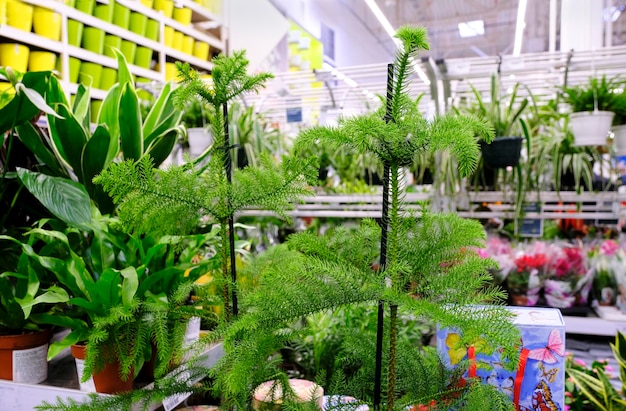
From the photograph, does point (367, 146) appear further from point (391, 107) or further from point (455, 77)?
point (455, 77)

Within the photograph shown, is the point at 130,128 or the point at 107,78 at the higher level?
the point at 107,78

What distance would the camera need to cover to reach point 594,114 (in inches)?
70.6

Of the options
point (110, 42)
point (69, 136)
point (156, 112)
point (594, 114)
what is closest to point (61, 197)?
point (69, 136)

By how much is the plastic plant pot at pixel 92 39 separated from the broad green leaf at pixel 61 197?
3.21 m

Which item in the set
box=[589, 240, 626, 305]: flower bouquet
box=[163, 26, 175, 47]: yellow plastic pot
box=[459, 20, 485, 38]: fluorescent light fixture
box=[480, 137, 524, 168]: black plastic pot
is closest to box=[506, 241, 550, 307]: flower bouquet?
box=[589, 240, 626, 305]: flower bouquet

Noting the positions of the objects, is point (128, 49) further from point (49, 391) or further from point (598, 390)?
point (598, 390)

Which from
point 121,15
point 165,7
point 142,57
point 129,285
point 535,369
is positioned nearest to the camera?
point 535,369

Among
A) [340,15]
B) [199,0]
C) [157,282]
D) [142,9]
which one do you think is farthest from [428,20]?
[157,282]

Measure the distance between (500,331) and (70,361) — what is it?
0.97 meters

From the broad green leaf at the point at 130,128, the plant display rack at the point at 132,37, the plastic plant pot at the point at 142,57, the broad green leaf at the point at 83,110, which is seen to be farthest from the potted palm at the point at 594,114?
the plastic plant pot at the point at 142,57

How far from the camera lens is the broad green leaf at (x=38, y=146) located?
3.66ft

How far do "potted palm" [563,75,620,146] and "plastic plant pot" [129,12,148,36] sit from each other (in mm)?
3562

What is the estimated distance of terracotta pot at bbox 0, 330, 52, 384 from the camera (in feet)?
3.06

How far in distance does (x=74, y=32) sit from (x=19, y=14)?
1.65 feet
